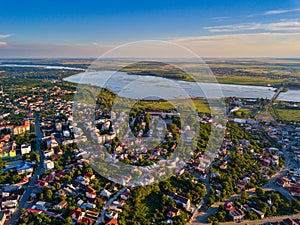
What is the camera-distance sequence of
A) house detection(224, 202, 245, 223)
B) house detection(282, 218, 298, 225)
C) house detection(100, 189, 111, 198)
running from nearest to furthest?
1. house detection(282, 218, 298, 225)
2. house detection(224, 202, 245, 223)
3. house detection(100, 189, 111, 198)

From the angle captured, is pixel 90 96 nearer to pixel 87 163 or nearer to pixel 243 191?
pixel 87 163

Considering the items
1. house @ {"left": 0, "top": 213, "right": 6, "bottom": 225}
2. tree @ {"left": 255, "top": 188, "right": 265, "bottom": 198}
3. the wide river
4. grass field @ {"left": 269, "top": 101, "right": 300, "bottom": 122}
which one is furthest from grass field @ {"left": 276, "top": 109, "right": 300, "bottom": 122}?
house @ {"left": 0, "top": 213, "right": 6, "bottom": 225}

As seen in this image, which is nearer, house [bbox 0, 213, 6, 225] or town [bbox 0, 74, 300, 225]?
house [bbox 0, 213, 6, 225]

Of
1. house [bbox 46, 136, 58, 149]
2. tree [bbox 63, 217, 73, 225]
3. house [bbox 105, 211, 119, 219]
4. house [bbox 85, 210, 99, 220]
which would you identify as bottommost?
house [bbox 85, 210, 99, 220]

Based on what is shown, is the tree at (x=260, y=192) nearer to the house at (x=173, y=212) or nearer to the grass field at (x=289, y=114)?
the house at (x=173, y=212)

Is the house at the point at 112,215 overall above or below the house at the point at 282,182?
above

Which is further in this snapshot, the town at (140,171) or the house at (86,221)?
the town at (140,171)

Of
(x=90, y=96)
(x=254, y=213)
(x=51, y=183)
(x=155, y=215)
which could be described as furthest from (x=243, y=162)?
(x=90, y=96)

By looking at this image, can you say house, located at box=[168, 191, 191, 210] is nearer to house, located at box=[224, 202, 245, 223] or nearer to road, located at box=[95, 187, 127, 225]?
house, located at box=[224, 202, 245, 223]

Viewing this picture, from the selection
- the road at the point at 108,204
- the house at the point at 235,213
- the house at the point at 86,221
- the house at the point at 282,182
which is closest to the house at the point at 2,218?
the house at the point at 86,221

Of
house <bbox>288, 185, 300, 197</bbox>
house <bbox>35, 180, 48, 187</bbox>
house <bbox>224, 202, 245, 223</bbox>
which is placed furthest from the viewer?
house <bbox>288, 185, 300, 197</bbox>

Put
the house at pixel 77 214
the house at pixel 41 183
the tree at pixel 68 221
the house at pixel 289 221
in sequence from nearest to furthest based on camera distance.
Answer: the tree at pixel 68 221
the house at pixel 77 214
the house at pixel 289 221
the house at pixel 41 183
